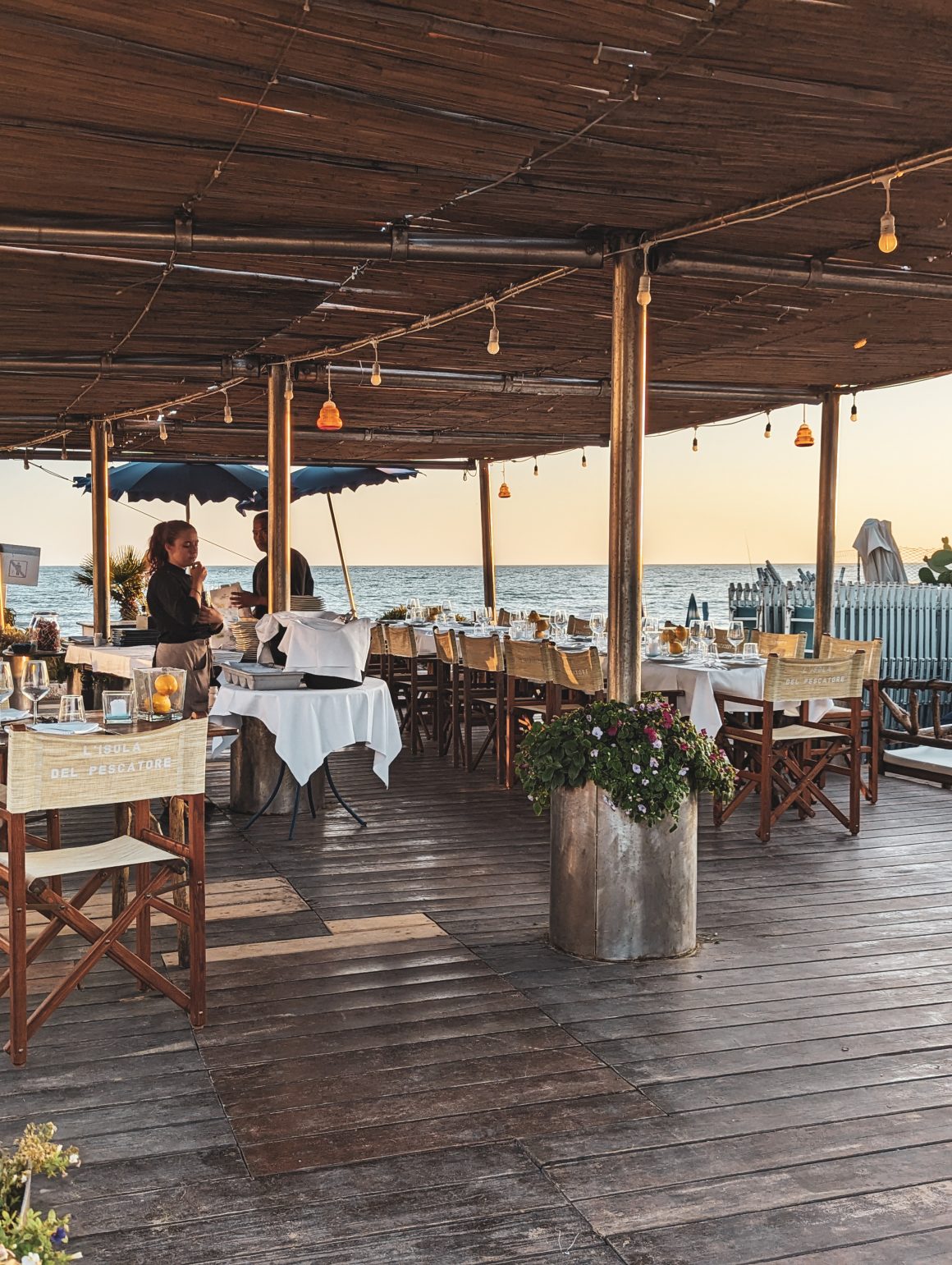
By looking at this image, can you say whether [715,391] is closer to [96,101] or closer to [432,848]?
[432,848]

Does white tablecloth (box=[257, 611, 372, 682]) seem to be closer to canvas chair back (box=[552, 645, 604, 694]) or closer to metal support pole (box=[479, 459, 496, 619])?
canvas chair back (box=[552, 645, 604, 694])

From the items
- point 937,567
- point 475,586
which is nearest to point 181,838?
point 937,567

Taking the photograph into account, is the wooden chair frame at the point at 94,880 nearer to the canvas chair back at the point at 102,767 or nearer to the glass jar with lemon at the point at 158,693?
the canvas chair back at the point at 102,767

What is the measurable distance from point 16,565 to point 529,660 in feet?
15.8

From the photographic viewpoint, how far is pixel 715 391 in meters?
9.22

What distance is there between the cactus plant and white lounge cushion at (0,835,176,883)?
12.3m

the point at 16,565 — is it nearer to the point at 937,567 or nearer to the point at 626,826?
the point at 626,826

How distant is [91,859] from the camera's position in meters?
3.77

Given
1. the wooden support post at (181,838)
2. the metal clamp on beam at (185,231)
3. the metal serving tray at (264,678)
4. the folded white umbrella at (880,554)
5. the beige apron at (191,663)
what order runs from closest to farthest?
the wooden support post at (181,838)
the metal clamp on beam at (185,231)
the metal serving tray at (264,678)
the beige apron at (191,663)
the folded white umbrella at (880,554)

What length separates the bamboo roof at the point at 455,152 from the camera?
284 cm

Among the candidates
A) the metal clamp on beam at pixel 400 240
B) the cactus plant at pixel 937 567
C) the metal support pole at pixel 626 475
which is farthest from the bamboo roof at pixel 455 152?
the cactus plant at pixel 937 567

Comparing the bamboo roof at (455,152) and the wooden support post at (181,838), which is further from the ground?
the bamboo roof at (455,152)

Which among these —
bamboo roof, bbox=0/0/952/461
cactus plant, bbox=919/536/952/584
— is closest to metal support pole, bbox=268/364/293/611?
bamboo roof, bbox=0/0/952/461

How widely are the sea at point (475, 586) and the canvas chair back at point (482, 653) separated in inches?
1274
